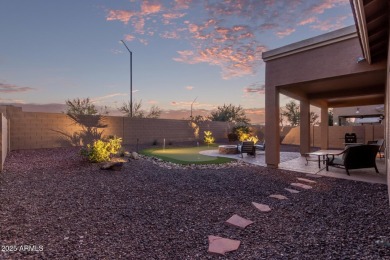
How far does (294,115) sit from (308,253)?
36731 millimetres

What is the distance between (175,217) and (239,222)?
3.54ft

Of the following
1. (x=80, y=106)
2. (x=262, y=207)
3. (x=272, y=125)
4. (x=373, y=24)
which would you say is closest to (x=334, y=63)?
(x=373, y=24)

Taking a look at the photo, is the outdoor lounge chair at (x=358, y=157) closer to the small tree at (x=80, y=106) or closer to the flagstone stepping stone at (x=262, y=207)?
the flagstone stepping stone at (x=262, y=207)

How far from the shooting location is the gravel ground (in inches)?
109

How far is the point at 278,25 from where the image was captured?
10438 mm

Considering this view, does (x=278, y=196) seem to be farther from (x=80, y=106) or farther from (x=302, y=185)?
(x=80, y=106)

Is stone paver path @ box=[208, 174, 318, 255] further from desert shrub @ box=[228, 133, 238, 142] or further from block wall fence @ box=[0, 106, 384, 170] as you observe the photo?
desert shrub @ box=[228, 133, 238, 142]

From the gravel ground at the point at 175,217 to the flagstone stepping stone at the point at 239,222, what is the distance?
10 cm

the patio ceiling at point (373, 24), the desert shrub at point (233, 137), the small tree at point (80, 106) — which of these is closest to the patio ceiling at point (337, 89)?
the patio ceiling at point (373, 24)

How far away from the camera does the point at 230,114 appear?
3988 centimetres

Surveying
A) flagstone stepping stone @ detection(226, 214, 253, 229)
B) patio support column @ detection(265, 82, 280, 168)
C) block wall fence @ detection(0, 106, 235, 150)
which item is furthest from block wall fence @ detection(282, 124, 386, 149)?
flagstone stepping stone @ detection(226, 214, 253, 229)

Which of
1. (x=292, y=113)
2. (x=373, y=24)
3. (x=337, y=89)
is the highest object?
(x=292, y=113)

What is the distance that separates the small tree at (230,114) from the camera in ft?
130

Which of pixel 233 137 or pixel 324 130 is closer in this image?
pixel 324 130
